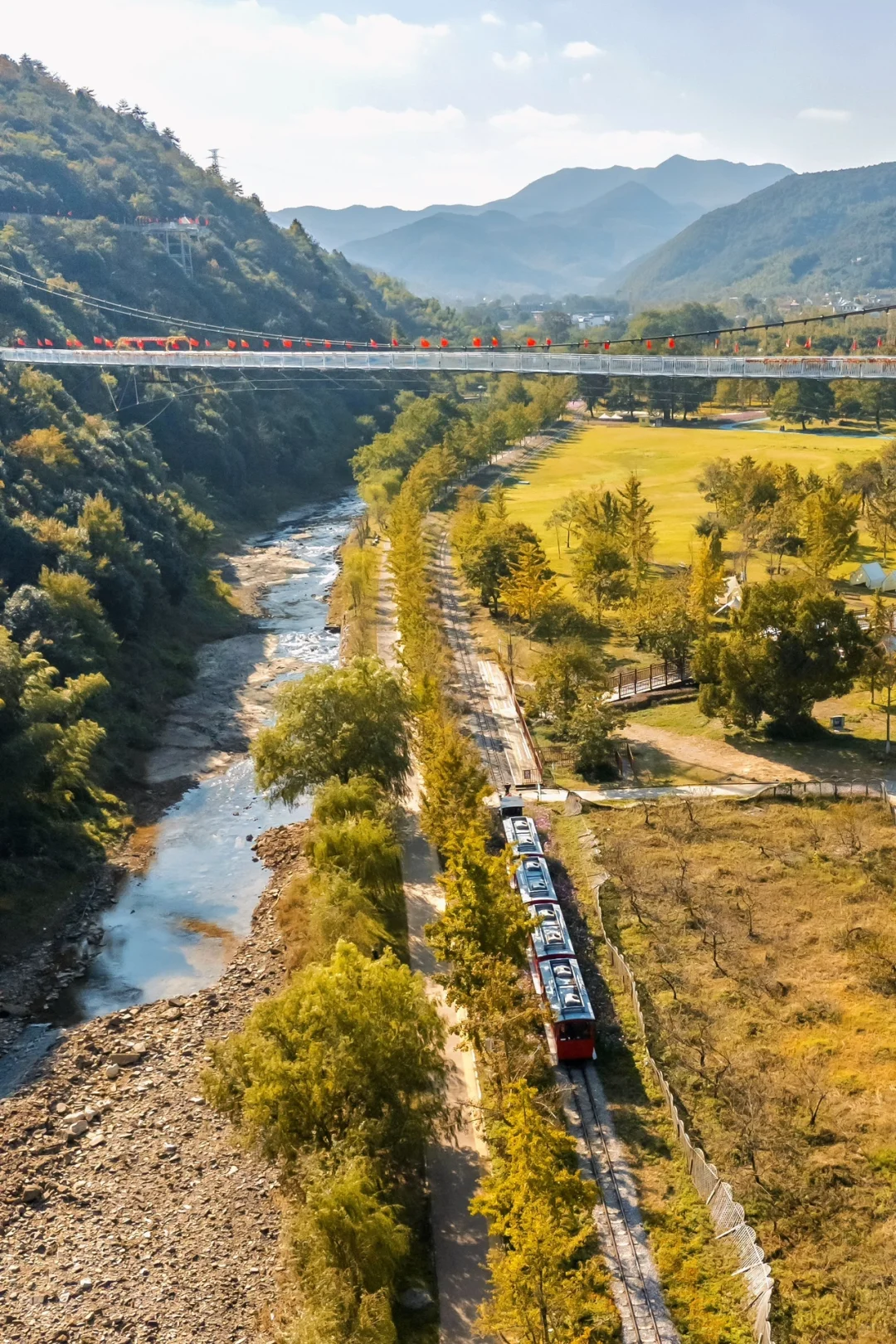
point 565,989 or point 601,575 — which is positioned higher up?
point 601,575

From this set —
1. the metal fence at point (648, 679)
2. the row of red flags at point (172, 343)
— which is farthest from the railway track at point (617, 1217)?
the row of red flags at point (172, 343)

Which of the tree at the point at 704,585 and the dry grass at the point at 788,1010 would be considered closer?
the dry grass at the point at 788,1010

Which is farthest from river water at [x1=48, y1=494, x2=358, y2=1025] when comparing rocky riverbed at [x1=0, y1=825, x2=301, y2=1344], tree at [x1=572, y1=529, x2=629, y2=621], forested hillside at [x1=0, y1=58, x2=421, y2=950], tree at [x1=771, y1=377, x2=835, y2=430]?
tree at [x1=771, y1=377, x2=835, y2=430]

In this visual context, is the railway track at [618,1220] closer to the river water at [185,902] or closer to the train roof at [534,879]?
the train roof at [534,879]

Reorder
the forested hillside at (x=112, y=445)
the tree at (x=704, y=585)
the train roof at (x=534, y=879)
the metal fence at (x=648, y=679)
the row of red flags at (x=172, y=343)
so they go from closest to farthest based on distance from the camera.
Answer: the train roof at (x=534, y=879)
the forested hillside at (x=112, y=445)
the metal fence at (x=648, y=679)
the tree at (x=704, y=585)
the row of red flags at (x=172, y=343)

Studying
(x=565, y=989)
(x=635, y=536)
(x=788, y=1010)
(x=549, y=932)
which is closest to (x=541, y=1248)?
(x=565, y=989)

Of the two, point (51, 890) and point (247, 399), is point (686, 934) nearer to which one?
point (51, 890)

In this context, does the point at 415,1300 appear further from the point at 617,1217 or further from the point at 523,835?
the point at 523,835
